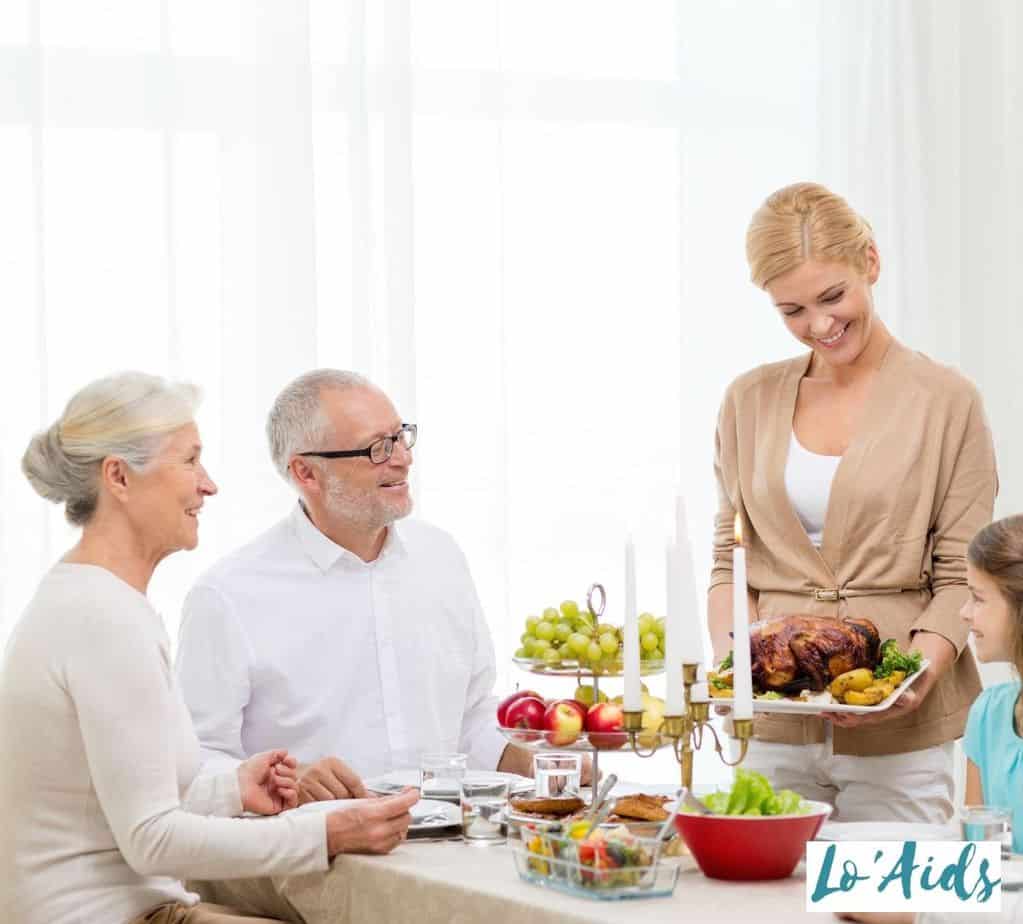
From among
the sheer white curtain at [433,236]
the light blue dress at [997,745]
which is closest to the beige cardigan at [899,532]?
the light blue dress at [997,745]

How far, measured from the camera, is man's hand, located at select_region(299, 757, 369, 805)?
2322mm

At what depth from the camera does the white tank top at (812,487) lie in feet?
8.95

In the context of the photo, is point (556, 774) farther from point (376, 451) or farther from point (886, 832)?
point (376, 451)

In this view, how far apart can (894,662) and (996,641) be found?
0.59ft

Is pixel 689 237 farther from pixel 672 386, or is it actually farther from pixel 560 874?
pixel 560 874

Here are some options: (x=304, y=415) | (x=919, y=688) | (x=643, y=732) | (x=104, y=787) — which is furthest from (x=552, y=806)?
(x=304, y=415)

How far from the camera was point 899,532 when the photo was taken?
2672 mm

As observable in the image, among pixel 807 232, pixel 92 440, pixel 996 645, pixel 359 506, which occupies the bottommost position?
pixel 996 645

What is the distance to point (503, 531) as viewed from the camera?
14.0 ft

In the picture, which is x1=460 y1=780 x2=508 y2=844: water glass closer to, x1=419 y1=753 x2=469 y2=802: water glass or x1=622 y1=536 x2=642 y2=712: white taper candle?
x1=419 y1=753 x2=469 y2=802: water glass

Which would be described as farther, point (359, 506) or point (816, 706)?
point (359, 506)

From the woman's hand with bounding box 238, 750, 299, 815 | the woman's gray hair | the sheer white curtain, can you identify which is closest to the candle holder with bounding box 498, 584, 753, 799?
the woman's hand with bounding box 238, 750, 299, 815

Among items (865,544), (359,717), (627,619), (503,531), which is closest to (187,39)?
(503,531)

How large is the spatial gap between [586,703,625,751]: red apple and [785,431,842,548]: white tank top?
694mm
